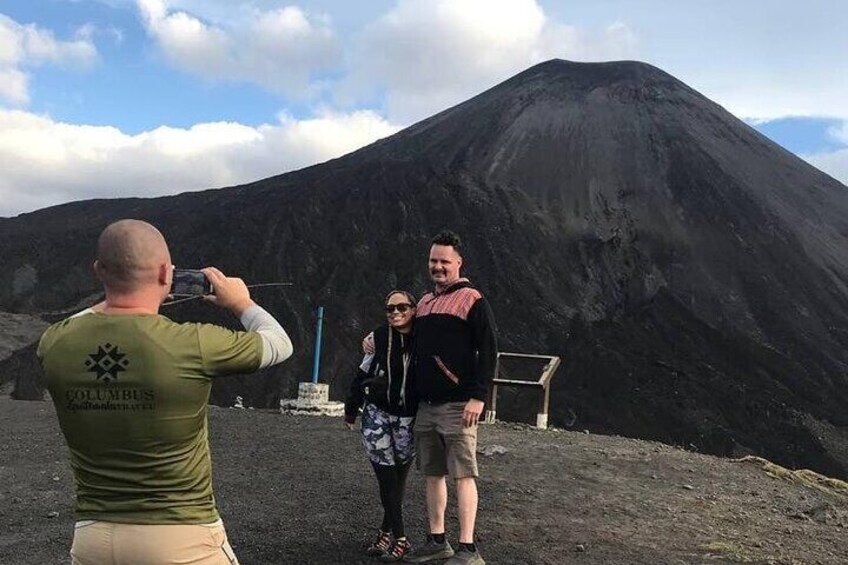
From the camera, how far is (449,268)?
4.52 metres

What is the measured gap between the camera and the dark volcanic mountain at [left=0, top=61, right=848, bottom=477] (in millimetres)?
28891

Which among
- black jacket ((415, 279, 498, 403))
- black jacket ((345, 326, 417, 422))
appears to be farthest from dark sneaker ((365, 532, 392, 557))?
black jacket ((415, 279, 498, 403))

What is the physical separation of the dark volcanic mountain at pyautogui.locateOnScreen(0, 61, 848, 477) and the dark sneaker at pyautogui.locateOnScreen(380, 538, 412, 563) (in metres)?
22.7

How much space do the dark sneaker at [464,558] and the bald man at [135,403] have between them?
95.8 inches

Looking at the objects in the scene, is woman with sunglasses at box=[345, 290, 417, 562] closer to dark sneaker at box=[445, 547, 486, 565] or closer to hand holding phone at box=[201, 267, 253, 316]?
dark sneaker at box=[445, 547, 486, 565]

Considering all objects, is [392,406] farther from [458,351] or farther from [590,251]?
[590,251]

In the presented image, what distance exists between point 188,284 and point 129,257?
8.9 inches

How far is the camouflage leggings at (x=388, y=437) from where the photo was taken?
4.65 m

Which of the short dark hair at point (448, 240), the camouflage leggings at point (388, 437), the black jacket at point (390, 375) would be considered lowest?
the camouflage leggings at point (388, 437)

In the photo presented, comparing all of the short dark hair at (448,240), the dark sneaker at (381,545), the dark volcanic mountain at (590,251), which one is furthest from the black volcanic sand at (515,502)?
the dark volcanic mountain at (590,251)

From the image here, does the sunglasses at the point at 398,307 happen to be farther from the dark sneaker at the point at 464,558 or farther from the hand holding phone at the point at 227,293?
the hand holding phone at the point at 227,293

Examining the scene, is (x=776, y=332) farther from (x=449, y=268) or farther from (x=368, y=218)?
(x=449, y=268)

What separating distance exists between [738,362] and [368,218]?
18925 mm

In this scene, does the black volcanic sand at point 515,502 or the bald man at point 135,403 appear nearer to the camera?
the bald man at point 135,403
